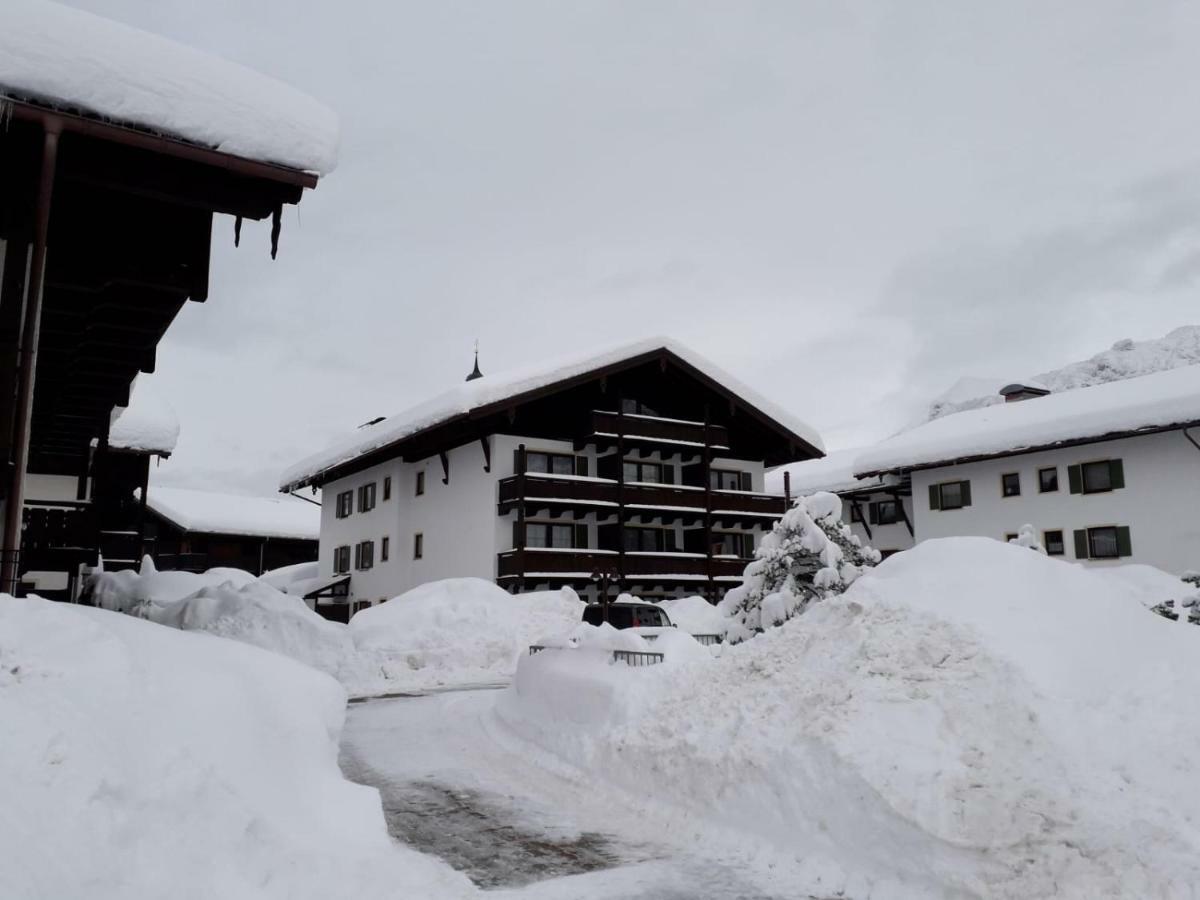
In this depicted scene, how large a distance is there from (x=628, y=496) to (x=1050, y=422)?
15.4 metres

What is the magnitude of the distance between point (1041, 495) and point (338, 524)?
30.0m

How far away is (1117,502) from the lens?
31266mm

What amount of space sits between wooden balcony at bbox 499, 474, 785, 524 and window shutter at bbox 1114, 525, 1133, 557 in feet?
41.2

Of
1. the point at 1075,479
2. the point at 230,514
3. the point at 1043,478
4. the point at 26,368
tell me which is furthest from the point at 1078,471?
the point at 230,514

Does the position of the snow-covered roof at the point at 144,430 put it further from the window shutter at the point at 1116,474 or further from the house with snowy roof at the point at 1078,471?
the window shutter at the point at 1116,474

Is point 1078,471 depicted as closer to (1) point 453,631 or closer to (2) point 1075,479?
(2) point 1075,479

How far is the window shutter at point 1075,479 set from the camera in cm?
3247

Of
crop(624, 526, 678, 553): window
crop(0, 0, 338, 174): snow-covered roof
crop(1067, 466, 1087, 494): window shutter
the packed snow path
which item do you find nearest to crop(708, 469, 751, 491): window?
crop(624, 526, 678, 553): window

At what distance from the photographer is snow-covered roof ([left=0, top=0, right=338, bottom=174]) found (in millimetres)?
9625

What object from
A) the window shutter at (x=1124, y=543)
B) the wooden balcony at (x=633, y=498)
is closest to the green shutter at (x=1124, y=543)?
the window shutter at (x=1124, y=543)

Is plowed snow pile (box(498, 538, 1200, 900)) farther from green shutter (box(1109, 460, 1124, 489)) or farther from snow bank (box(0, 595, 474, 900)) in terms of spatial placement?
green shutter (box(1109, 460, 1124, 489))

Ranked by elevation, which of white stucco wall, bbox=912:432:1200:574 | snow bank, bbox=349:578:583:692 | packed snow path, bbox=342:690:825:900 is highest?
white stucco wall, bbox=912:432:1200:574

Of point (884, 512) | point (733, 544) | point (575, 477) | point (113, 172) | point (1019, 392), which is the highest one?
point (1019, 392)

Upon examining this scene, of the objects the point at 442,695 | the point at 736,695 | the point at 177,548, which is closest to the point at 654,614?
the point at 442,695
